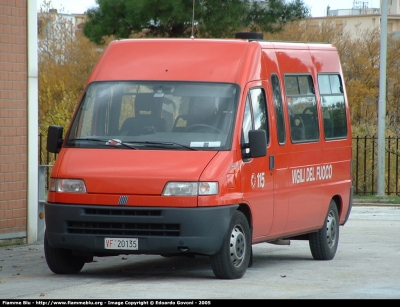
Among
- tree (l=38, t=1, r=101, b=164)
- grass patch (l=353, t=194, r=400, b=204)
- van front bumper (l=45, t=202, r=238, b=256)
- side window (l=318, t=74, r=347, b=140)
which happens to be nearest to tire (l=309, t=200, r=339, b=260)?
side window (l=318, t=74, r=347, b=140)

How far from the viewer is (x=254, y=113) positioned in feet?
35.7

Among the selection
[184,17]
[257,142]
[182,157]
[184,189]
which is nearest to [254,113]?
[257,142]

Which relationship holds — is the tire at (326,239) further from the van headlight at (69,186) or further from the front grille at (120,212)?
the van headlight at (69,186)

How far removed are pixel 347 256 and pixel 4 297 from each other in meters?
5.68

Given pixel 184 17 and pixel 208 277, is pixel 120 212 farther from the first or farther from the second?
pixel 184 17

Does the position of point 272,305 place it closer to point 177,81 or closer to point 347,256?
point 177,81

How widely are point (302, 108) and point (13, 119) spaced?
4067mm

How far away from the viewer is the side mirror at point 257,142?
10.4 meters

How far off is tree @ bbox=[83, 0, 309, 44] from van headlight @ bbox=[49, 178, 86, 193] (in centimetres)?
1675

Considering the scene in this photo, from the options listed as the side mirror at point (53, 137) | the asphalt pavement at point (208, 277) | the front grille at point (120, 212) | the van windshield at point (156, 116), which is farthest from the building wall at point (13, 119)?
the front grille at point (120, 212)

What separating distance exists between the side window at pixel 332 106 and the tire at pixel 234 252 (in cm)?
298

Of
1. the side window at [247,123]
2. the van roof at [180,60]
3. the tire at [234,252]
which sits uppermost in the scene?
the van roof at [180,60]

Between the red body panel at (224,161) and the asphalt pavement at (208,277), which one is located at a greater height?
the red body panel at (224,161)

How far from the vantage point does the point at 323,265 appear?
40.2 ft
